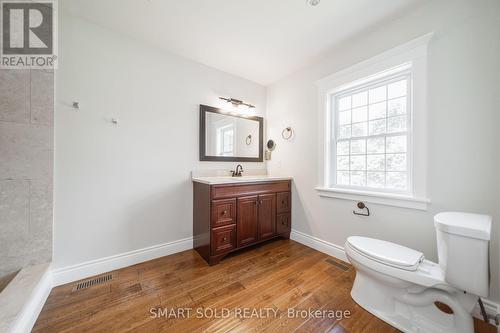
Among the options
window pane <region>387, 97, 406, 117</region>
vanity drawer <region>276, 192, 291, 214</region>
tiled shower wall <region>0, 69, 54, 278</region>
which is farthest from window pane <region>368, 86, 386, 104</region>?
tiled shower wall <region>0, 69, 54, 278</region>

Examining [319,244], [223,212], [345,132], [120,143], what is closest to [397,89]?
[345,132]

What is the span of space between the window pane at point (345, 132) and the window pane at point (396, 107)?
0.42 meters

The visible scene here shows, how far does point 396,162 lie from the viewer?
1830 mm

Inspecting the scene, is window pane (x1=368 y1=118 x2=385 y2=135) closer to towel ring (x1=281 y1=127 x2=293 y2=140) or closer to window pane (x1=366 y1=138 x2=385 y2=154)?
window pane (x1=366 y1=138 x2=385 y2=154)

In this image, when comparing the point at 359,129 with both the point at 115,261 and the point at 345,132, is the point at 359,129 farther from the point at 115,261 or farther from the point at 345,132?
the point at 115,261

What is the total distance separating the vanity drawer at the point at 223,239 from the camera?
2039 millimetres

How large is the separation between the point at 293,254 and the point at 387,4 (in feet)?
8.88

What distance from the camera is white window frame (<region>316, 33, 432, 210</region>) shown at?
1.58m

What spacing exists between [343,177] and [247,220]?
4.32ft

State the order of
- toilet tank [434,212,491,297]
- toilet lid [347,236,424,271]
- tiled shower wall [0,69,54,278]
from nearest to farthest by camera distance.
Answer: toilet tank [434,212,491,297] < toilet lid [347,236,424,271] < tiled shower wall [0,69,54,278]

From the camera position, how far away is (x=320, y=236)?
2.38 meters

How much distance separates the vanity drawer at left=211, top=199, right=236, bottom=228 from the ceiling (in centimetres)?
184

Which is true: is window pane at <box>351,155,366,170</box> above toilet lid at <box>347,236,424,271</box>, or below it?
above

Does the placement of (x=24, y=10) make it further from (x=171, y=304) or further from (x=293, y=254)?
(x=293, y=254)
